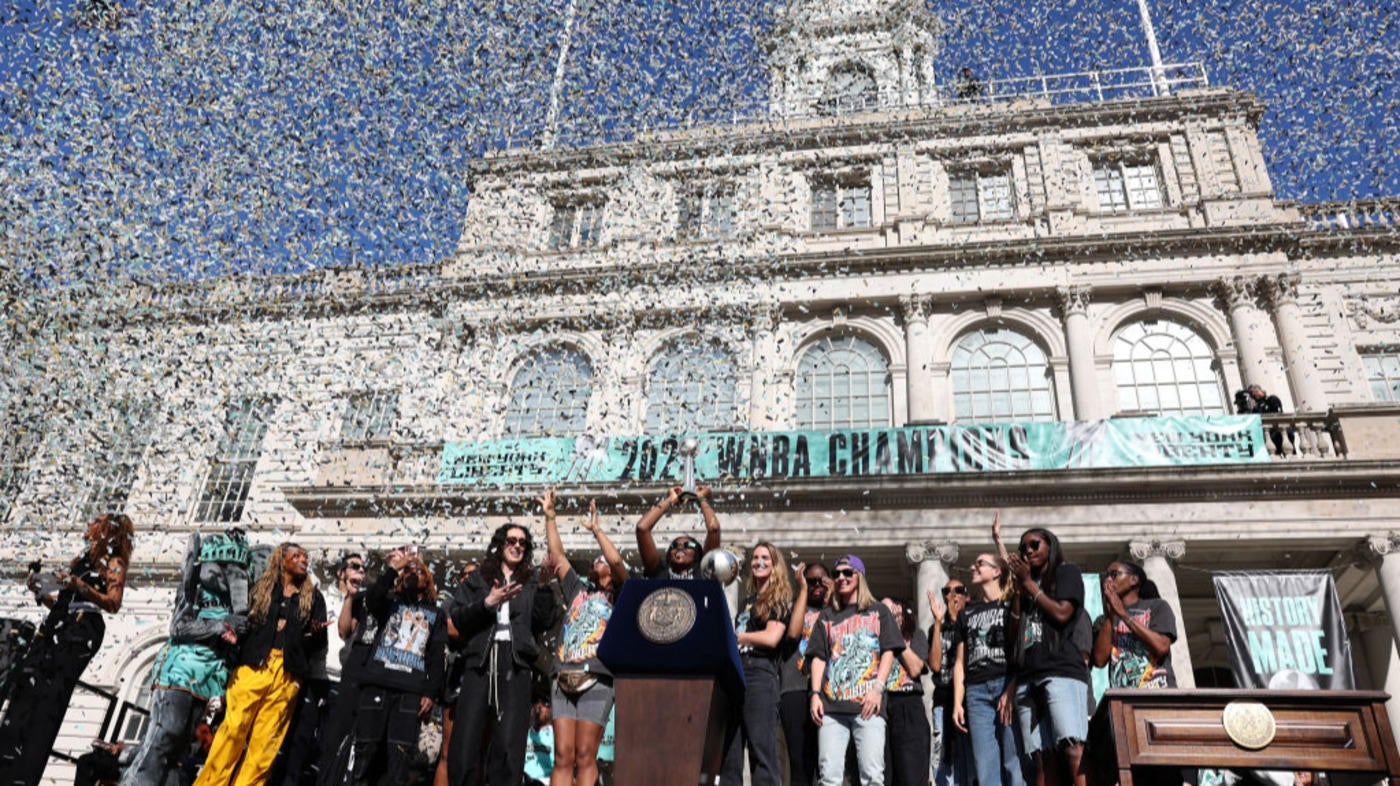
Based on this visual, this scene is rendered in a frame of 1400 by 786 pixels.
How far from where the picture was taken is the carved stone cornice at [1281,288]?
17344 mm

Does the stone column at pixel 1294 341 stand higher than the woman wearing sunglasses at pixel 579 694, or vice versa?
the stone column at pixel 1294 341

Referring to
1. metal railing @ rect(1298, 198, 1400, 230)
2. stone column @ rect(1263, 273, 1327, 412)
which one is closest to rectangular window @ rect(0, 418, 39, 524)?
stone column @ rect(1263, 273, 1327, 412)

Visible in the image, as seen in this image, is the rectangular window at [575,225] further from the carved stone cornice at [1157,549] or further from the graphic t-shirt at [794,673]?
the graphic t-shirt at [794,673]

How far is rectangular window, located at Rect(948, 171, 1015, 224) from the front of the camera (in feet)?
67.0

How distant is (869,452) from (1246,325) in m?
8.38

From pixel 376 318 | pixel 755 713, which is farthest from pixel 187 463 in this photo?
pixel 755 713

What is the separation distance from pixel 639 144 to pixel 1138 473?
1491 centimetres

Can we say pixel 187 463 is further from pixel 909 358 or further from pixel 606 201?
pixel 909 358

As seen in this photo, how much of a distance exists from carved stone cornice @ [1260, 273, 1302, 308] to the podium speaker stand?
1787cm

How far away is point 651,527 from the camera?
17.9 ft

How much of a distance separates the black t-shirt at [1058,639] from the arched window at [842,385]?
1301 cm

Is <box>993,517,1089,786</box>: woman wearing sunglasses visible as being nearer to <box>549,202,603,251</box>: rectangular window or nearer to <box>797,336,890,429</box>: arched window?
<box>797,336,890,429</box>: arched window

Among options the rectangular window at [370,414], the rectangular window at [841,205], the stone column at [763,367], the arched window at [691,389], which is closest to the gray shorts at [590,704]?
the stone column at [763,367]

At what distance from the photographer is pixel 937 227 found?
797 inches
